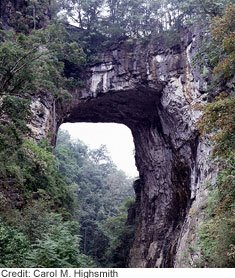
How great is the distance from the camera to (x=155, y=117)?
59.0 ft

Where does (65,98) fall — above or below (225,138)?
above

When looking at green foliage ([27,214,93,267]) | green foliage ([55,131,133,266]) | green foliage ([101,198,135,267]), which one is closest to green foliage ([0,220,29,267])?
green foliage ([27,214,93,267])

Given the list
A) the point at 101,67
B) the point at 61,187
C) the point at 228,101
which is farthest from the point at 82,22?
the point at 228,101

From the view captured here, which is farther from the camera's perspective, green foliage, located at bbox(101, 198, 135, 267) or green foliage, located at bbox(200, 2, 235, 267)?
green foliage, located at bbox(101, 198, 135, 267)

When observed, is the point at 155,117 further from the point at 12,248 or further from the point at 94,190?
the point at 94,190

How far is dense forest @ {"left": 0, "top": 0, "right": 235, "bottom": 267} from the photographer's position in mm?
6016

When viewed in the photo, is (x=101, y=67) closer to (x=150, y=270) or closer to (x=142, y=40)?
(x=142, y=40)

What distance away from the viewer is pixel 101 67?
1709 cm

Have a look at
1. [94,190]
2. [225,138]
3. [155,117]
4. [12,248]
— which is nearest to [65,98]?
[12,248]

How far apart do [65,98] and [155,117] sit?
24.7 feet

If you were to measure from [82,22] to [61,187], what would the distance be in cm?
913

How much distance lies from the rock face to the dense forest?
68 centimetres

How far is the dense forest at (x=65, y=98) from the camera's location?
602cm

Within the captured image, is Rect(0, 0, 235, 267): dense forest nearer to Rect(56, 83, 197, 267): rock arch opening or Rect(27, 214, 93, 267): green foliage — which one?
Rect(27, 214, 93, 267): green foliage
